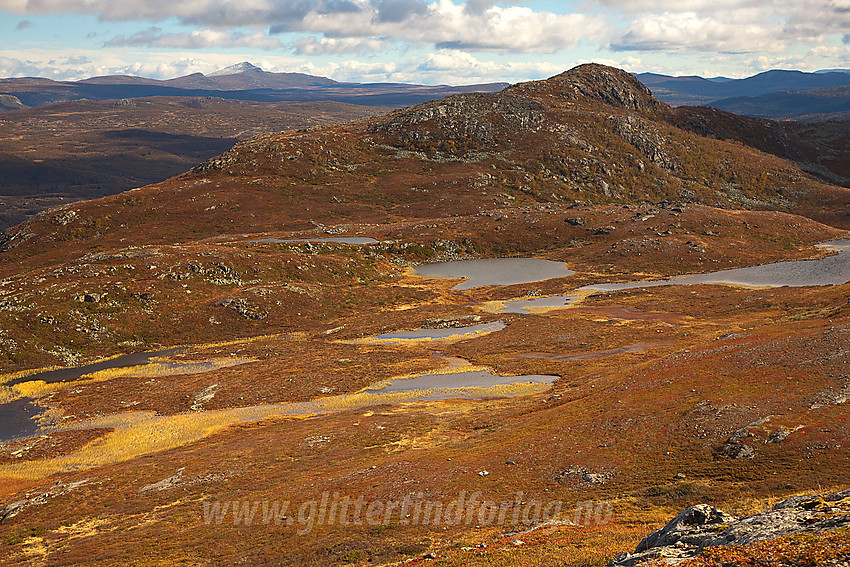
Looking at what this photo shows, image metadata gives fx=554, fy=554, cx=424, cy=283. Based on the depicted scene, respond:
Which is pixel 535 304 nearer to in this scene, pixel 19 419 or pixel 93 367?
pixel 93 367

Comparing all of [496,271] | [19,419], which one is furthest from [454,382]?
[496,271]

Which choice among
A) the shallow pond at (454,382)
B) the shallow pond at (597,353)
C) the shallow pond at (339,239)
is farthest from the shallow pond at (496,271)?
the shallow pond at (454,382)

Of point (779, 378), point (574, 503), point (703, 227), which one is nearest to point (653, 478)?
point (574, 503)

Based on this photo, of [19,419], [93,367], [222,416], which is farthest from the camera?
[93,367]

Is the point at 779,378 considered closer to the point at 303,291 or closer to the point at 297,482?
the point at 297,482

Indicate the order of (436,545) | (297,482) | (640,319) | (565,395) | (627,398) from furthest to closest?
(640,319)
(565,395)
(627,398)
(297,482)
(436,545)
